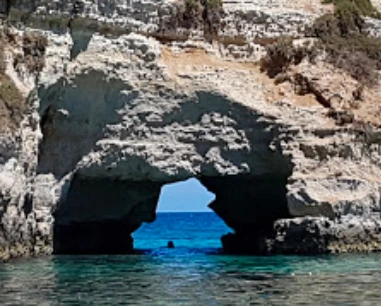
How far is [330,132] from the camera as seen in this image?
2989cm

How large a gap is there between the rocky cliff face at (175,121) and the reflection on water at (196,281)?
7.31 ft

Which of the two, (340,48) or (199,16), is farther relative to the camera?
(340,48)

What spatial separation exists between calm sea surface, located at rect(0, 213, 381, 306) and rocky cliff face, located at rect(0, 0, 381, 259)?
2.09 metres

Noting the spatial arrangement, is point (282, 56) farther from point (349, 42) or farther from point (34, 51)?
point (34, 51)

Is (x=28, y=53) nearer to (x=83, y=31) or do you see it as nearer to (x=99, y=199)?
(x=83, y=31)

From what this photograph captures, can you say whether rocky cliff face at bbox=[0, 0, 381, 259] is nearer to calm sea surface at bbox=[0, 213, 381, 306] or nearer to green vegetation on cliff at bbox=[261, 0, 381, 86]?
green vegetation on cliff at bbox=[261, 0, 381, 86]

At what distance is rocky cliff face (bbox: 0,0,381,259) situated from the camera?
90.3 feet

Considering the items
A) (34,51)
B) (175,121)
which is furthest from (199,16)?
(34,51)

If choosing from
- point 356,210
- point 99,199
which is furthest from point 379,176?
point 99,199

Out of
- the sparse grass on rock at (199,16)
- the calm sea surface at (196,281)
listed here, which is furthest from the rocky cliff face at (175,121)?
the calm sea surface at (196,281)

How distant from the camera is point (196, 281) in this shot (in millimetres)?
20938

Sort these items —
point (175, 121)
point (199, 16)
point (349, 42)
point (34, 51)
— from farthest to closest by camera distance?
1. point (349, 42)
2. point (199, 16)
3. point (175, 121)
4. point (34, 51)

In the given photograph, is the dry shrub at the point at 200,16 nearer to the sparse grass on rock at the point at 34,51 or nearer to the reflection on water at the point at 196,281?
the sparse grass on rock at the point at 34,51

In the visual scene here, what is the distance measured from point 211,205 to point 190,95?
8839 mm
